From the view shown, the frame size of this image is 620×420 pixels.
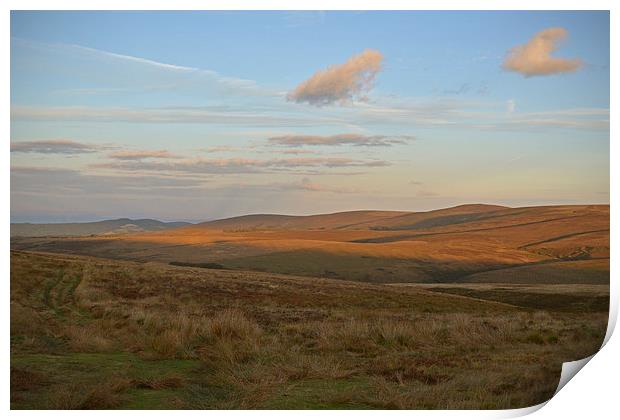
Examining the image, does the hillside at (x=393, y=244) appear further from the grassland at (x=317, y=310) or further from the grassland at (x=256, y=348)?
the grassland at (x=256, y=348)

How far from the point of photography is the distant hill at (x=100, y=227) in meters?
10.9

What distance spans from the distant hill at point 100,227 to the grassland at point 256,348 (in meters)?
1.04

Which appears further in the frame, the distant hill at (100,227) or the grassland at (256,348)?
the distant hill at (100,227)

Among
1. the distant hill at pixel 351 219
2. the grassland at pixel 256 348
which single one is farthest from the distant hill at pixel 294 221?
the grassland at pixel 256 348

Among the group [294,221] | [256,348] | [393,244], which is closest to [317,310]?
[294,221]

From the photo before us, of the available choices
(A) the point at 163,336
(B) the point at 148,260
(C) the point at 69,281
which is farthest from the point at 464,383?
(B) the point at 148,260

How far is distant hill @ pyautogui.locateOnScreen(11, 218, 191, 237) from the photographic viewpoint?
35.8 feet

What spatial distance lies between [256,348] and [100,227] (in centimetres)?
521

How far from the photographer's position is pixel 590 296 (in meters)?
12.2

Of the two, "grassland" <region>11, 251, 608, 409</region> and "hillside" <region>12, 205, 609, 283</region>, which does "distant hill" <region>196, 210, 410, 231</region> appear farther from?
"grassland" <region>11, 251, 608, 409</region>

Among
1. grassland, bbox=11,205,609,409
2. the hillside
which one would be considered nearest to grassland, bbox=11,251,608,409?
grassland, bbox=11,205,609,409

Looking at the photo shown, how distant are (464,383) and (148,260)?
1116cm

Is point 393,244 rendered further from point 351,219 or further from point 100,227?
point 100,227
